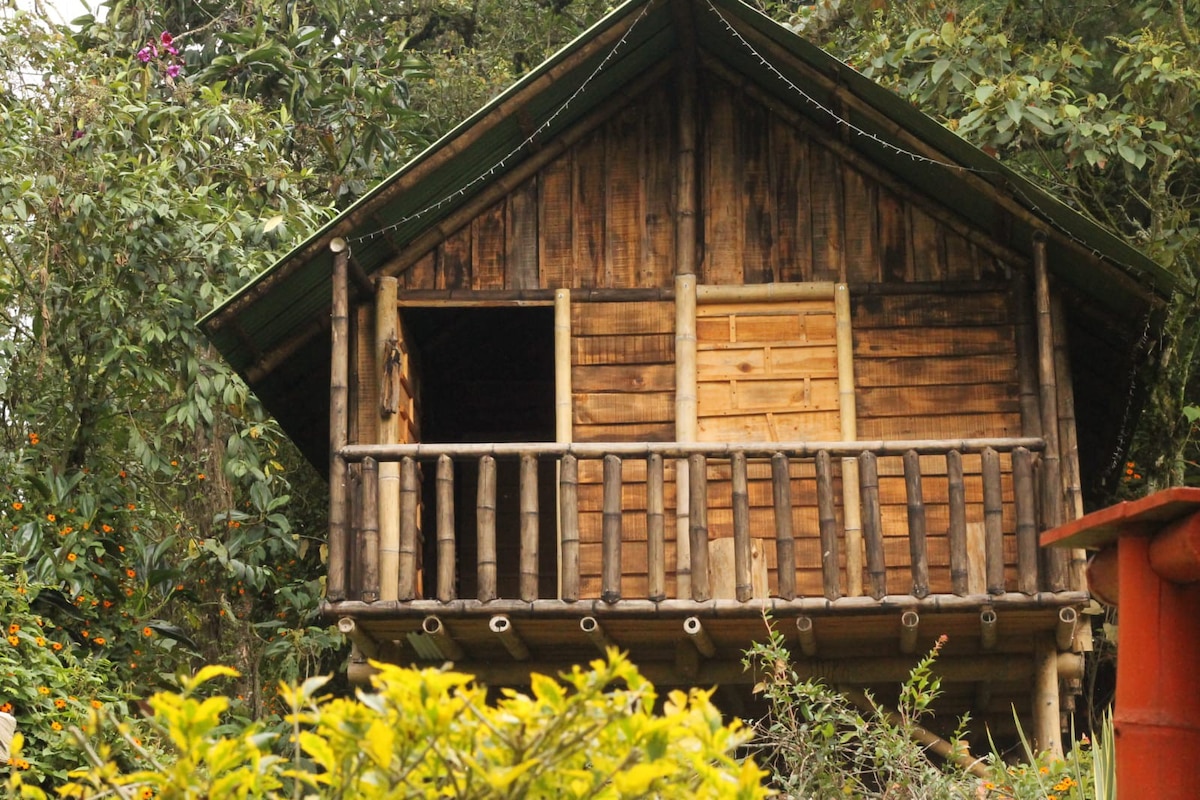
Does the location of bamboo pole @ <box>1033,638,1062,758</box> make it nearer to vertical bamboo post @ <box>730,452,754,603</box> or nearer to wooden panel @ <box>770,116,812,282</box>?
vertical bamboo post @ <box>730,452,754,603</box>

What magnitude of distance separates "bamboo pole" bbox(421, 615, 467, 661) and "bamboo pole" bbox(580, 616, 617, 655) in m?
0.69

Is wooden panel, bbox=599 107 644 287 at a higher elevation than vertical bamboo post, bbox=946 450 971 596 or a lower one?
higher

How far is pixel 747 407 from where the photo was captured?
8.83 meters

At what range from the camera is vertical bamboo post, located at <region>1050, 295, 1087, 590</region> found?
846cm

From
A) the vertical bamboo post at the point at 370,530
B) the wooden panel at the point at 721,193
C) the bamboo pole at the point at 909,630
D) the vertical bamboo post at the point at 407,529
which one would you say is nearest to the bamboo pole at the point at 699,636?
the bamboo pole at the point at 909,630

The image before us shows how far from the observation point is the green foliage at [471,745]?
2.86 meters

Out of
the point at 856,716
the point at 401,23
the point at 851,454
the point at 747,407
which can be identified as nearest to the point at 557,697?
the point at 856,716

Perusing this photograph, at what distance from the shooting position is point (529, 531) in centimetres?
784

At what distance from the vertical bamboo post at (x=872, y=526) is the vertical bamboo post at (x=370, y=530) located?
7.75ft

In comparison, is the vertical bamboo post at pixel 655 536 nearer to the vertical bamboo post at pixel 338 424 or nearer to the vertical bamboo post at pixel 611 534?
the vertical bamboo post at pixel 611 534

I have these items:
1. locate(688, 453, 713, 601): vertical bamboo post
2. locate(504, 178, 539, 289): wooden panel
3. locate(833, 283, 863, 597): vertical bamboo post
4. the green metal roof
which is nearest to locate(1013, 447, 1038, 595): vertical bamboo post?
locate(833, 283, 863, 597): vertical bamboo post

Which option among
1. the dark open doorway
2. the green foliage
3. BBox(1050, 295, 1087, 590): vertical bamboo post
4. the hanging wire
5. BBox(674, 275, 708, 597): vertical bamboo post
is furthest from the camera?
the dark open doorway

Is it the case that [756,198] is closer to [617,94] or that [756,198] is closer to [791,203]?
[791,203]

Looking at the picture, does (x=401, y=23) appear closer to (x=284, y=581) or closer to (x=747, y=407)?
(x=284, y=581)
